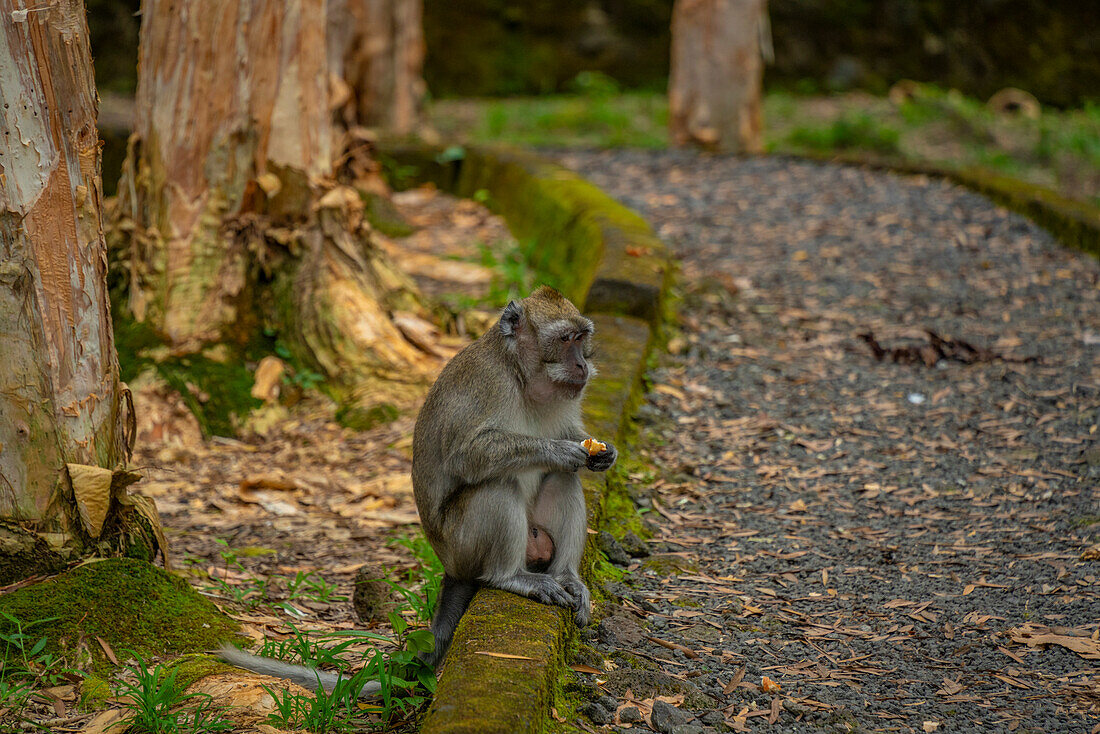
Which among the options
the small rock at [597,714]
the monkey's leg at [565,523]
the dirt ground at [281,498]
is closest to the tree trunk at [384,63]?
the dirt ground at [281,498]

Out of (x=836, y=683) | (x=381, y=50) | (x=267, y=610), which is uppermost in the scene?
(x=381, y=50)

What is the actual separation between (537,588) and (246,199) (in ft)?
11.1

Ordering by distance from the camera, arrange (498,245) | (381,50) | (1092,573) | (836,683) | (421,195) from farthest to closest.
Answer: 1. (381,50)
2. (421,195)
3. (498,245)
4. (1092,573)
5. (836,683)

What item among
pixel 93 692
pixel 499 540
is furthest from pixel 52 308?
pixel 499 540

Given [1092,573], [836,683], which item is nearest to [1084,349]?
[1092,573]

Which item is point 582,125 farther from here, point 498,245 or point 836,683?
point 836,683

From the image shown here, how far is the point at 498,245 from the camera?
8.52 metres

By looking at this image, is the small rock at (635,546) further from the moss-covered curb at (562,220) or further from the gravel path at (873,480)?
the moss-covered curb at (562,220)

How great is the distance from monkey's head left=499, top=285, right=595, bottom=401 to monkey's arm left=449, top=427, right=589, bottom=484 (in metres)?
0.25

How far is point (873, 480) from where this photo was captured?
478cm

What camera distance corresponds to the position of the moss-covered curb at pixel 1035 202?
24.1ft

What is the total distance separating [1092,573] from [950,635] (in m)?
0.72

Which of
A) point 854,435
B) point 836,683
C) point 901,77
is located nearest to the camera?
point 836,683

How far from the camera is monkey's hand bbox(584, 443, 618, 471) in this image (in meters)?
3.52
